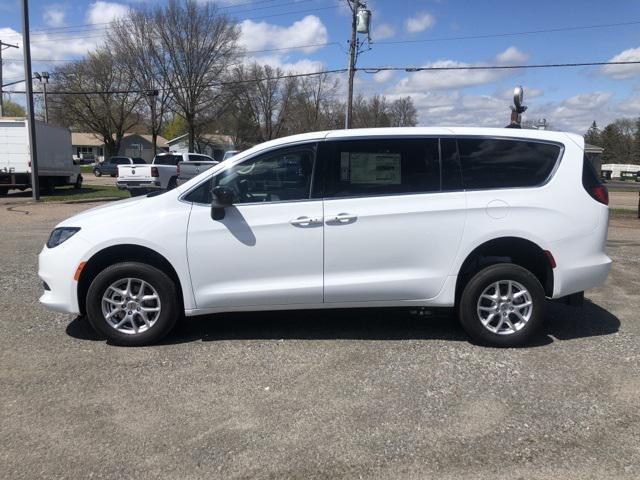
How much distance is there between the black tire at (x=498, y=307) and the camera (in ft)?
15.4

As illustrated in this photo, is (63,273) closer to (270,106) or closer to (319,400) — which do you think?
(319,400)

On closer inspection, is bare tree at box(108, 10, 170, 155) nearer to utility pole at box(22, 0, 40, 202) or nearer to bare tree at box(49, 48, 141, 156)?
bare tree at box(49, 48, 141, 156)

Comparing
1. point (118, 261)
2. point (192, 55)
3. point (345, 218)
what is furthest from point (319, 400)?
point (192, 55)

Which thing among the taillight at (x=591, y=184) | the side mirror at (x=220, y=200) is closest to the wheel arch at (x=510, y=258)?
the taillight at (x=591, y=184)

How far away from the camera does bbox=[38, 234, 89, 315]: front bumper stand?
4609 mm

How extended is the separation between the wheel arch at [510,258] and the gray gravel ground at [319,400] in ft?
1.95

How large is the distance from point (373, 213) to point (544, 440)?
2.17m

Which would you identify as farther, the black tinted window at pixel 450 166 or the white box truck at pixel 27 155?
the white box truck at pixel 27 155

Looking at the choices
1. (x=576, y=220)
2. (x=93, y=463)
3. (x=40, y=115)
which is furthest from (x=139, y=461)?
(x=40, y=115)

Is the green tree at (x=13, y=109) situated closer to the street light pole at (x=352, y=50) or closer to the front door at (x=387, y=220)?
the street light pole at (x=352, y=50)

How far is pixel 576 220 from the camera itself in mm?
4746

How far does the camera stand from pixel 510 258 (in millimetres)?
4988

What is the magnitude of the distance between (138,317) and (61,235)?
99cm

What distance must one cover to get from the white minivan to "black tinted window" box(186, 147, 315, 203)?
0.04 ft
